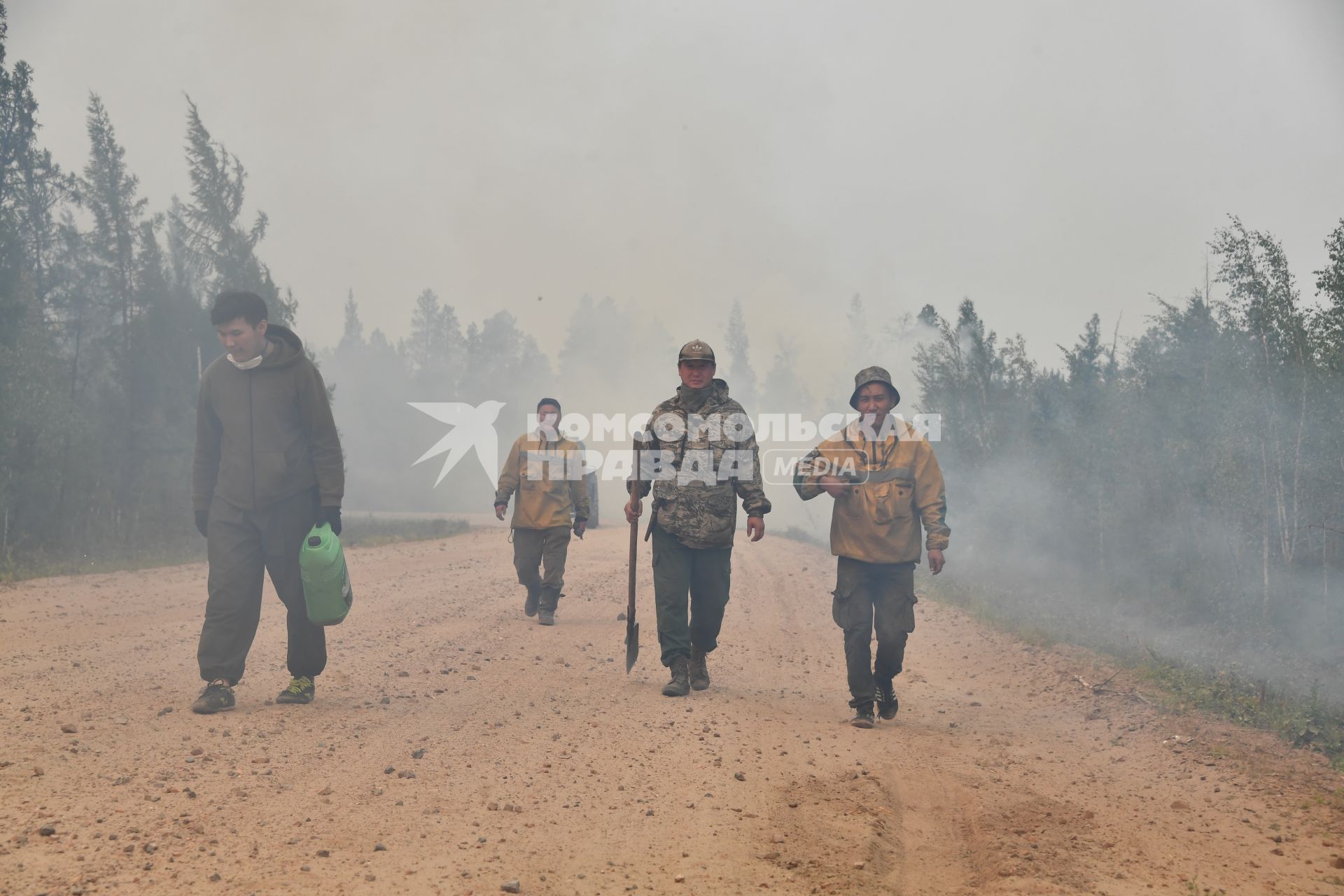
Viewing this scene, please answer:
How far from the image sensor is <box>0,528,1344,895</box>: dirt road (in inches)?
141

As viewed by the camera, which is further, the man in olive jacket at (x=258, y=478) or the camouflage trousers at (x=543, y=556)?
the camouflage trousers at (x=543, y=556)

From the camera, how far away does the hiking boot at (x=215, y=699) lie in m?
5.49

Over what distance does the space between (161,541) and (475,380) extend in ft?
187

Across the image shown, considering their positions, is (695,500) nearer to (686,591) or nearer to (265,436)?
(686,591)

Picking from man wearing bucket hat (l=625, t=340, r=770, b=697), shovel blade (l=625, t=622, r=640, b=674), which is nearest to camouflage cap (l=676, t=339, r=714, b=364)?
man wearing bucket hat (l=625, t=340, r=770, b=697)

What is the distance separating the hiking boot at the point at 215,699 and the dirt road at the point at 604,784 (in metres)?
Result: 0.14

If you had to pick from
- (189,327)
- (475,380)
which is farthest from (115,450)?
(475,380)

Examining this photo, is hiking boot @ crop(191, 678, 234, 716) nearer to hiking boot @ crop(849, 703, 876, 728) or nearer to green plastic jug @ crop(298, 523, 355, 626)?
green plastic jug @ crop(298, 523, 355, 626)

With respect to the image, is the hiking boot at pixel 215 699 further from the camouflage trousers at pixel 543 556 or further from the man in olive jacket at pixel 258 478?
the camouflage trousers at pixel 543 556

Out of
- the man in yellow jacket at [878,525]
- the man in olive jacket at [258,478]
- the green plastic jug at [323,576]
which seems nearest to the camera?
the green plastic jug at [323,576]

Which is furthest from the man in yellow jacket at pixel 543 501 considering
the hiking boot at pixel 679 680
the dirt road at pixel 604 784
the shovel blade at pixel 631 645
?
the hiking boot at pixel 679 680

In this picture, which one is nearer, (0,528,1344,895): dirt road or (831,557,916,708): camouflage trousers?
(0,528,1344,895): dirt road

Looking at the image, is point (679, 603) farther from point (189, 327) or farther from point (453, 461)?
point (453, 461)

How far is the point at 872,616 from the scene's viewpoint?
20.9 ft
